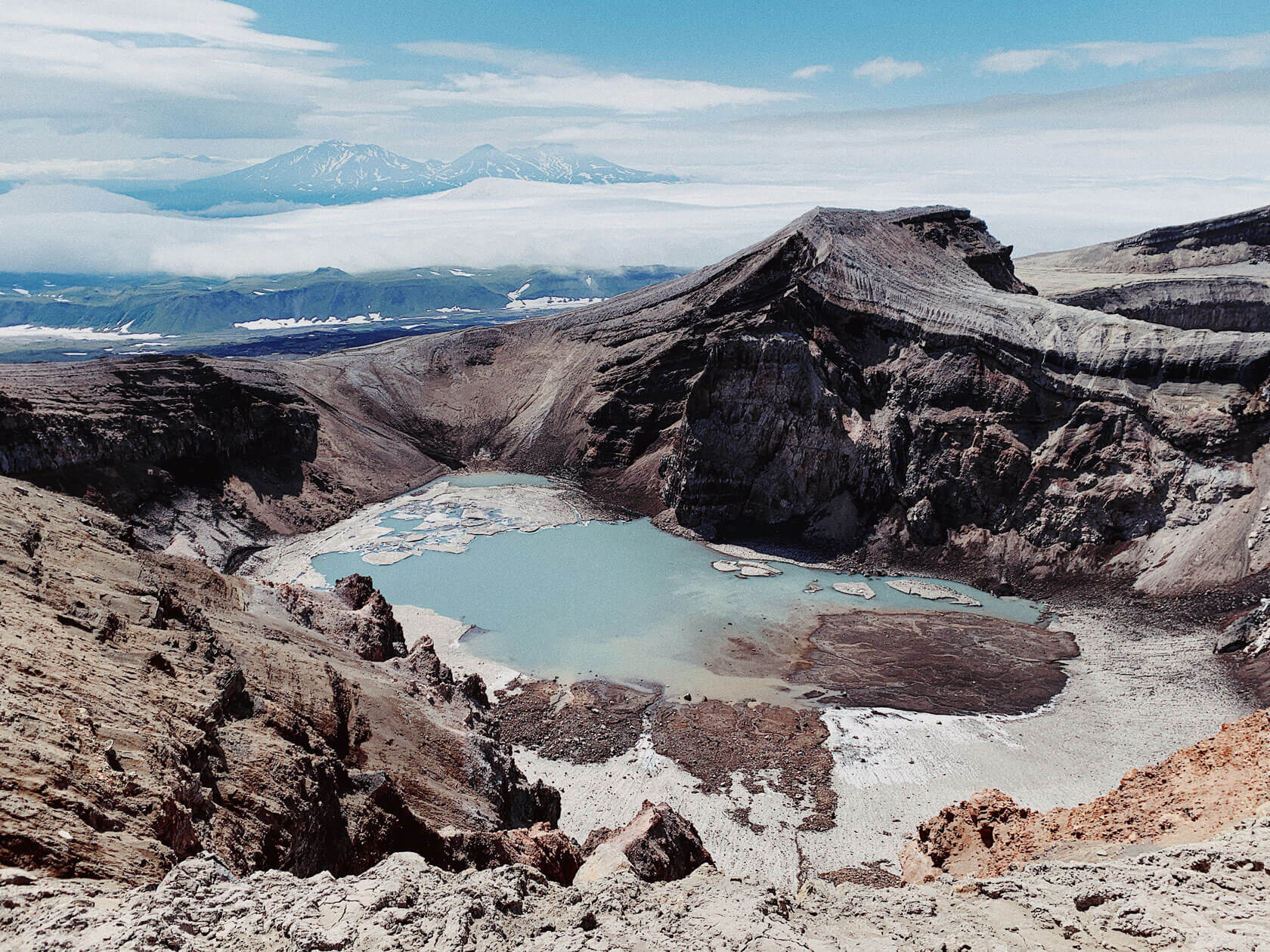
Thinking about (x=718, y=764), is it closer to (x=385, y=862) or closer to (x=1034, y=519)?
(x=385, y=862)

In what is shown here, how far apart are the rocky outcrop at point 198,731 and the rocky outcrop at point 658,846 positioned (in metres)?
2.95

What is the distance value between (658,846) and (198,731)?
7605 millimetres

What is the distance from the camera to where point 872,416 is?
43.2 meters

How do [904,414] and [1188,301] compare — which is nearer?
[904,414]

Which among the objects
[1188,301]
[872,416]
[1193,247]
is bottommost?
[872,416]

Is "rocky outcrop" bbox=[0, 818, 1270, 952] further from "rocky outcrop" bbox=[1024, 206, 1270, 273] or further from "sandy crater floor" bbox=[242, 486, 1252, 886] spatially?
"rocky outcrop" bbox=[1024, 206, 1270, 273]

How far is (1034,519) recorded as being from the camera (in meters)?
36.5

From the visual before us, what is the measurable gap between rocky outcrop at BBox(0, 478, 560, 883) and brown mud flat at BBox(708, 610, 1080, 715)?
12612 mm

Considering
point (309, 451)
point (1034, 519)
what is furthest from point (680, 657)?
point (309, 451)

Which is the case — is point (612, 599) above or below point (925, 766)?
above

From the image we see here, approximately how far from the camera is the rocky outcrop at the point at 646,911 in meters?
6.08

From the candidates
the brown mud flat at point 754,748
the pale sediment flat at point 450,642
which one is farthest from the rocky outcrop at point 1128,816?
the pale sediment flat at point 450,642

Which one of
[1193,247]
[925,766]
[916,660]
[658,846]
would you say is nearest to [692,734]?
[925,766]

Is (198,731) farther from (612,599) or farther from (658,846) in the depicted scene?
(612,599)
